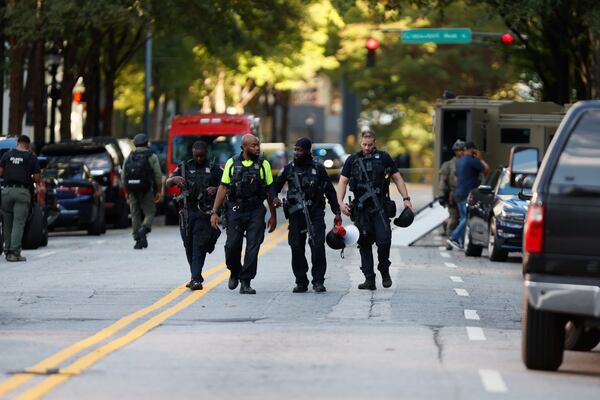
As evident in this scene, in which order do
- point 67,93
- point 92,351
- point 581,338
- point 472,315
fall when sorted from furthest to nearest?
point 67,93
point 472,315
point 581,338
point 92,351

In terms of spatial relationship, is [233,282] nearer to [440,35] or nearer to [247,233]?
[247,233]

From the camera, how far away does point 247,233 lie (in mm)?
17594

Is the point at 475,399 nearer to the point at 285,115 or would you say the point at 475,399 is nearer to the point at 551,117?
the point at 551,117

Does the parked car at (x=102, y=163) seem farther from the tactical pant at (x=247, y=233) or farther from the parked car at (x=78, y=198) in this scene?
the tactical pant at (x=247, y=233)

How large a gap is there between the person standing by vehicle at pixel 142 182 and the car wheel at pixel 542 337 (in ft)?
48.5

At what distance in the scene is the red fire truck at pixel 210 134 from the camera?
122ft

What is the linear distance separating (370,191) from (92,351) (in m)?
6.06

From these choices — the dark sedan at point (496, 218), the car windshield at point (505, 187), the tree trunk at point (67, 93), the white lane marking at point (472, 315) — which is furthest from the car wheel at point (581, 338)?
the tree trunk at point (67, 93)

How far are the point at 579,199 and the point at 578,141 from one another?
43 cm

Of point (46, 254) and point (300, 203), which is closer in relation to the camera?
point (300, 203)

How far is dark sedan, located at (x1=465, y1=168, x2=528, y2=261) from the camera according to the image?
903 inches

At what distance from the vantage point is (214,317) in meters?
14.9

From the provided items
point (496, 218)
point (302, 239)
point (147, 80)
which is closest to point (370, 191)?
point (302, 239)

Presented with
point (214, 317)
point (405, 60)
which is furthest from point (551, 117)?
point (405, 60)
